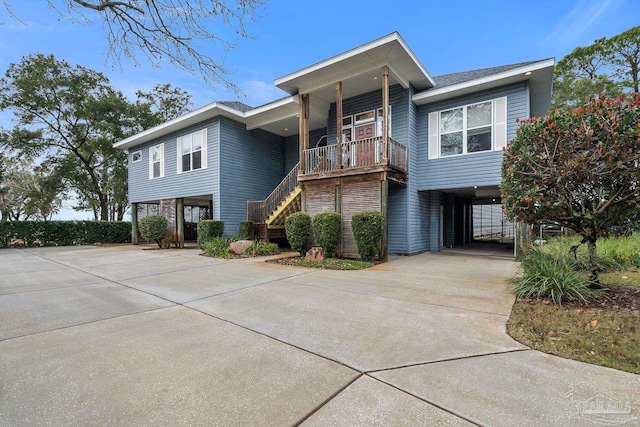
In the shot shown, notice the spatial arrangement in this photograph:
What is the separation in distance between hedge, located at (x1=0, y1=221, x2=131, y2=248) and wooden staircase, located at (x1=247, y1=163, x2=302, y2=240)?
34.5 feet

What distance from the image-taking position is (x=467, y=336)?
3.13 m

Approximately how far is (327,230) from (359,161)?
256 cm

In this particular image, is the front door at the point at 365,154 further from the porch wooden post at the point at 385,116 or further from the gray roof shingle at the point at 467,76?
the gray roof shingle at the point at 467,76

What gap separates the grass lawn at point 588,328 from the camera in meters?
2.67

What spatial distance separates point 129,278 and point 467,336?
654 cm

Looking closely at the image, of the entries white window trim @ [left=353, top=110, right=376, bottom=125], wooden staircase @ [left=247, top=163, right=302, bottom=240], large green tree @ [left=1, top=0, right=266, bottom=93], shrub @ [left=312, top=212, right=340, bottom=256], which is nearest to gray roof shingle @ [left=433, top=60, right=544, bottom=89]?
white window trim @ [left=353, top=110, right=376, bottom=125]

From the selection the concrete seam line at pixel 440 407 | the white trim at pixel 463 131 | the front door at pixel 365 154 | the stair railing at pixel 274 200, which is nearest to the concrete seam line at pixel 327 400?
the concrete seam line at pixel 440 407

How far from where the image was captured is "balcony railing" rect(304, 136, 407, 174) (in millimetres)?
9188

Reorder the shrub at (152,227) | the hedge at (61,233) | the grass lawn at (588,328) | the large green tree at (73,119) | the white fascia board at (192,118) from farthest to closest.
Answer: the large green tree at (73,119) < the hedge at (61,233) < the shrub at (152,227) < the white fascia board at (192,118) < the grass lawn at (588,328)

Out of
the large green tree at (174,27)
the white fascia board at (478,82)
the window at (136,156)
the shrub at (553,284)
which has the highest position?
the white fascia board at (478,82)

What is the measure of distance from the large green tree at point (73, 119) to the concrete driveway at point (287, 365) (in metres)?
19.5

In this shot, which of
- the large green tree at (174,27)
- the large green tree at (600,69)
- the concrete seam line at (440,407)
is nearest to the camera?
the concrete seam line at (440,407)

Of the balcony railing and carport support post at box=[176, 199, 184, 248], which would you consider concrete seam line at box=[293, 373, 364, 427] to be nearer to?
the balcony railing

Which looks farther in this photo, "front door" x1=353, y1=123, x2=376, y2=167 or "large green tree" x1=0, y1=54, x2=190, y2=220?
"large green tree" x1=0, y1=54, x2=190, y2=220
